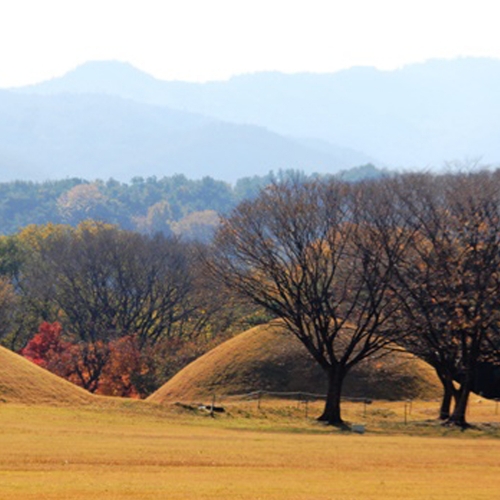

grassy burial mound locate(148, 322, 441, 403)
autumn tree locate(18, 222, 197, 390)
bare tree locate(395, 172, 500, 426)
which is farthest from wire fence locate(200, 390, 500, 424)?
autumn tree locate(18, 222, 197, 390)

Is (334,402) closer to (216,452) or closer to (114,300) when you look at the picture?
(216,452)

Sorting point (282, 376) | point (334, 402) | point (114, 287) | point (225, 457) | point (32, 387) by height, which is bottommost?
point (225, 457)

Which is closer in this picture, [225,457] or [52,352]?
[225,457]

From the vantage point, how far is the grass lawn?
30.3 metres

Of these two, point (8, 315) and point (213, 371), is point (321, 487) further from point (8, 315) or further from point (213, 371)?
point (8, 315)

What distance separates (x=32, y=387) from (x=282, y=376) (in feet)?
91.1

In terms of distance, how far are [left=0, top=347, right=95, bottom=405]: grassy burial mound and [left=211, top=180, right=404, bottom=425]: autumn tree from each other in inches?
514

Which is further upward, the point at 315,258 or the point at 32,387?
the point at 315,258

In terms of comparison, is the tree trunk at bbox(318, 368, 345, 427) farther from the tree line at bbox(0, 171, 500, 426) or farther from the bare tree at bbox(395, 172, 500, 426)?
the bare tree at bbox(395, 172, 500, 426)

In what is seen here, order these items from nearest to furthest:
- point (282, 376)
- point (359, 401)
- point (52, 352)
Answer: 1. point (359, 401)
2. point (282, 376)
3. point (52, 352)

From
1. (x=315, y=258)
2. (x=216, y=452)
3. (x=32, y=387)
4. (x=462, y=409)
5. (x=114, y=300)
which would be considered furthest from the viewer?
(x=114, y=300)

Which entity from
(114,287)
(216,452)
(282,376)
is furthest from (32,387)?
(114,287)

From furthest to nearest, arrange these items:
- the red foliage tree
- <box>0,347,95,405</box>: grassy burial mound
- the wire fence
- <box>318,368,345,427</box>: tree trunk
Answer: the red foliage tree → the wire fence → <box>318,368,345,427</box>: tree trunk → <box>0,347,95,405</box>: grassy burial mound

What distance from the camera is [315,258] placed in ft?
229
